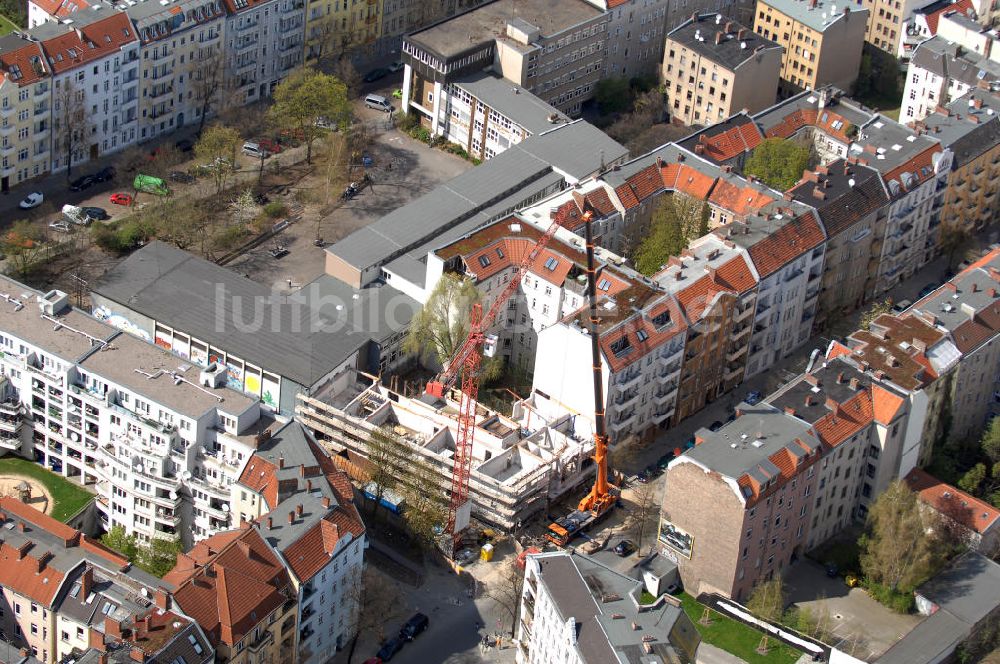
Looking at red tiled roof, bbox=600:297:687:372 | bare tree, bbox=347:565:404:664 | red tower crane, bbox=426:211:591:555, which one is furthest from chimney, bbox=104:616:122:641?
red tiled roof, bbox=600:297:687:372

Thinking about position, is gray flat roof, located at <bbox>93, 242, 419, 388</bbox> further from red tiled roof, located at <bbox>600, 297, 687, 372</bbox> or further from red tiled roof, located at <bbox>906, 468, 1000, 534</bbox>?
red tiled roof, located at <bbox>906, 468, 1000, 534</bbox>

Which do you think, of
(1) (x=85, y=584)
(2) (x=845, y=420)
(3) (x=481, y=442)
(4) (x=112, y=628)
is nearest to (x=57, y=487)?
(1) (x=85, y=584)

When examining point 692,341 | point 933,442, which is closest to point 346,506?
point 692,341

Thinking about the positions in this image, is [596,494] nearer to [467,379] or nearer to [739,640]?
[467,379]

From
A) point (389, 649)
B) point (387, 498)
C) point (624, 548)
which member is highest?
point (387, 498)

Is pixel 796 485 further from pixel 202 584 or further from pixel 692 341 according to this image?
pixel 202 584

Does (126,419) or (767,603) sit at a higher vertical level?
(126,419)

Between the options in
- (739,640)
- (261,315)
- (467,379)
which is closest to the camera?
(739,640)
